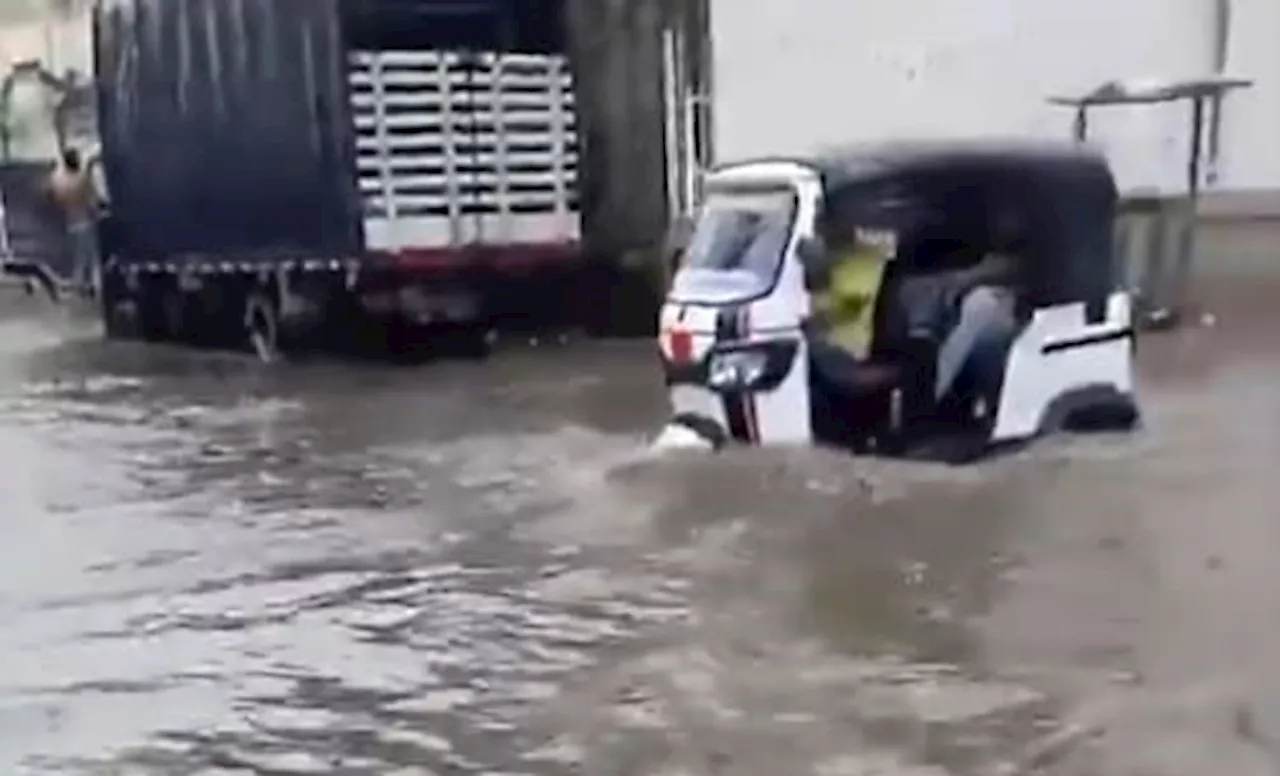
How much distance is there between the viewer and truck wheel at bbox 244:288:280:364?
60.7ft

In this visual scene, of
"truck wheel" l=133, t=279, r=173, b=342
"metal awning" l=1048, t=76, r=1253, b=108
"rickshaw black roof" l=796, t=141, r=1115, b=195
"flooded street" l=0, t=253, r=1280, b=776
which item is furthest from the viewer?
"truck wheel" l=133, t=279, r=173, b=342

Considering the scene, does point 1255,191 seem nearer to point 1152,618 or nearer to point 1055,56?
point 1055,56

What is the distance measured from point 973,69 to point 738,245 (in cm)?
742

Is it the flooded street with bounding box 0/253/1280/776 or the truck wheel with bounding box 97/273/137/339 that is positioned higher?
the flooded street with bounding box 0/253/1280/776

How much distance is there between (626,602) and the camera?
9047 millimetres

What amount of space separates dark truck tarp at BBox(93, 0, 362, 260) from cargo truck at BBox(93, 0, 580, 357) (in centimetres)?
2

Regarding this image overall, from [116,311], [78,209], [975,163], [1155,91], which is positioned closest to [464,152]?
[116,311]

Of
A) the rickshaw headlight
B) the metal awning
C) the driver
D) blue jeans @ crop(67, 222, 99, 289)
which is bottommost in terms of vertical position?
blue jeans @ crop(67, 222, 99, 289)

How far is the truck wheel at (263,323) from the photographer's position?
18516mm

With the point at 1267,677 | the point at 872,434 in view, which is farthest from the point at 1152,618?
the point at 872,434

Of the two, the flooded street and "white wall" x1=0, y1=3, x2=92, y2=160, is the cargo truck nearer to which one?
the flooded street

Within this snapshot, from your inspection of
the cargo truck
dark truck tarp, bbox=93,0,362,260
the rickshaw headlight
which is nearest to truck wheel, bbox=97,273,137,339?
the cargo truck

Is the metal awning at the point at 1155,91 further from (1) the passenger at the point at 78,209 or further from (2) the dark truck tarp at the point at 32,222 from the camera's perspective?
(2) the dark truck tarp at the point at 32,222

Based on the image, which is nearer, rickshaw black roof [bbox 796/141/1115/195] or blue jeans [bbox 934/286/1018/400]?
blue jeans [bbox 934/286/1018/400]
